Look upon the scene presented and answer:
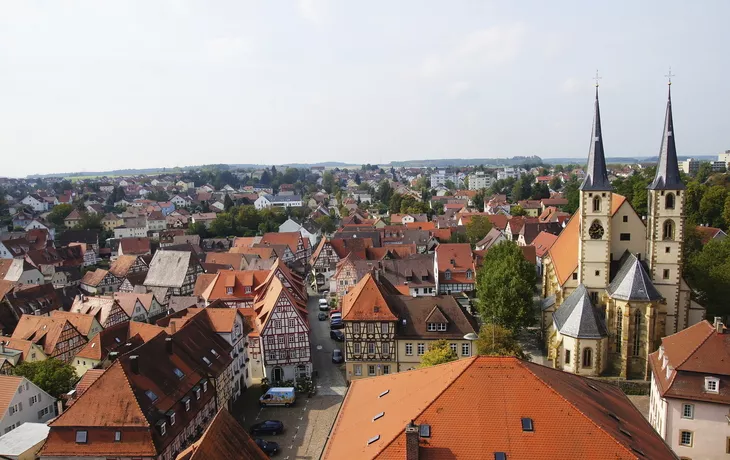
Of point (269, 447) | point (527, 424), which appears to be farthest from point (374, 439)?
point (269, 447)

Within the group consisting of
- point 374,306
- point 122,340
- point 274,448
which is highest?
point 374,306

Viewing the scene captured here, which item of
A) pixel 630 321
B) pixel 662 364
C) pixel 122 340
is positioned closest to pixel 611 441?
pixel 662 364

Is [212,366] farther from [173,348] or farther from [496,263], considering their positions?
[496,263]

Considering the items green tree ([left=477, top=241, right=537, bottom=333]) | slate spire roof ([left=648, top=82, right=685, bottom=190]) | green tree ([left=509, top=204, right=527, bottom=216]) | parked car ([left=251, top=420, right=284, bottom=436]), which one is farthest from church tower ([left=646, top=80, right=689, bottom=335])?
green tree ([left=509, top=204, right=527, bottom=216])

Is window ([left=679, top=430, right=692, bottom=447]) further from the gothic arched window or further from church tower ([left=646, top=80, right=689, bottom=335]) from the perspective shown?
the gothic arched window

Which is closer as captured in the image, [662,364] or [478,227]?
[662,364]

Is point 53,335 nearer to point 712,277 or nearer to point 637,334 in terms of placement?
point 637,334
